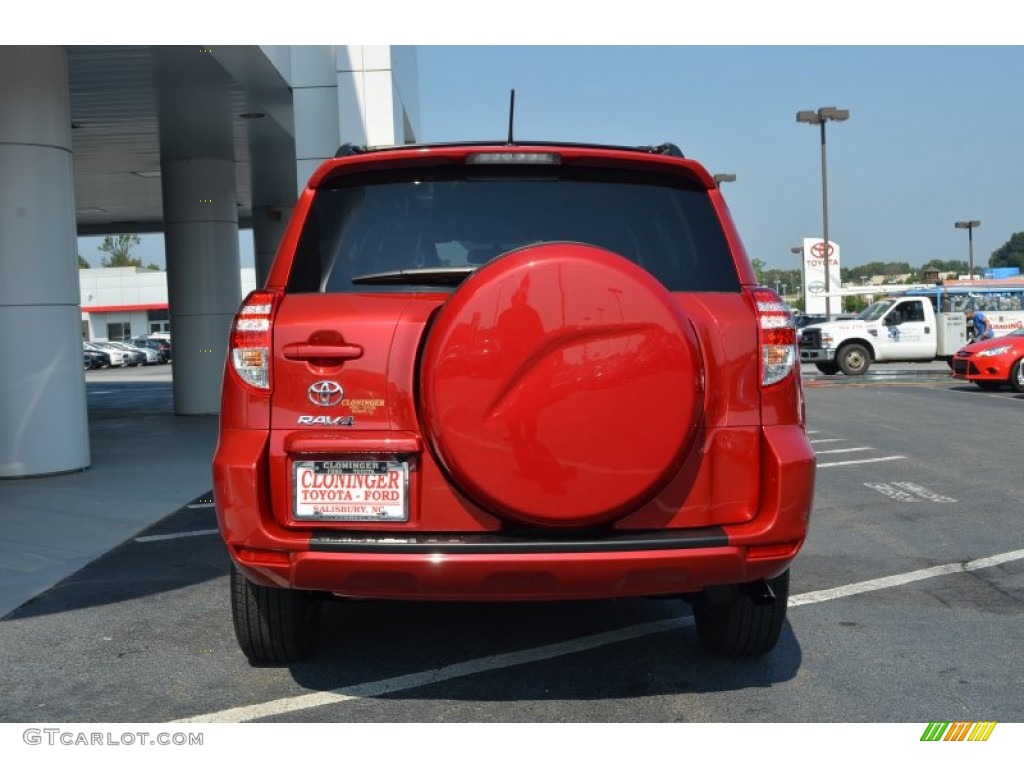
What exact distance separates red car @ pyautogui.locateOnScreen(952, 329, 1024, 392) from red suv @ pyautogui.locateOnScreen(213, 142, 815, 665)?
61.4 ft

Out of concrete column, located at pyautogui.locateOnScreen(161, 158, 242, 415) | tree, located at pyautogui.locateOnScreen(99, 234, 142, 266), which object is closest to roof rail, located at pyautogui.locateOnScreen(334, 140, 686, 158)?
concrete column, located at pyautogui.locateOnScreen(161, 158, 242, 415)

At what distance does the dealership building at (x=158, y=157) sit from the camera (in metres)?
11.0

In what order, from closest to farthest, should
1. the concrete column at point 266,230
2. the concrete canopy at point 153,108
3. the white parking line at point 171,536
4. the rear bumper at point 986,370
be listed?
the white parking line at point 171,536 → the concrete canopy at point 153,108 → the rear bumper at point 986,370 → the concrete column at point 266,230

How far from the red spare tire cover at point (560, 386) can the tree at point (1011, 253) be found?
16477cm

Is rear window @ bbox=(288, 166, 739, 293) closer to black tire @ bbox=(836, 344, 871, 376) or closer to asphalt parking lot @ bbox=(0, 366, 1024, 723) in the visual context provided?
asphalt parking lot @ bbox=(0, 366, 1024, 723)

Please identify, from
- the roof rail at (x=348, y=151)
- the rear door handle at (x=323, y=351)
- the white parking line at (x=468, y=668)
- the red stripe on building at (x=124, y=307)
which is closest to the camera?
the rear door handle at (x=323, y=351)

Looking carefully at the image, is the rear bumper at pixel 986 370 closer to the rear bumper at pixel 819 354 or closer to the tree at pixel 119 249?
the rear bumper at pixel 819 354

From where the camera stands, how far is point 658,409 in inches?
137

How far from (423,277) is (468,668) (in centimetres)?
155

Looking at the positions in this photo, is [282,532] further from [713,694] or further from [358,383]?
[713,694]

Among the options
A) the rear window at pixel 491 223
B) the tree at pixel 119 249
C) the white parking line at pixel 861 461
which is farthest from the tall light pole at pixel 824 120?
the tree at pixel 119 249

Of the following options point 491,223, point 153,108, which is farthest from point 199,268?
point 491,223
